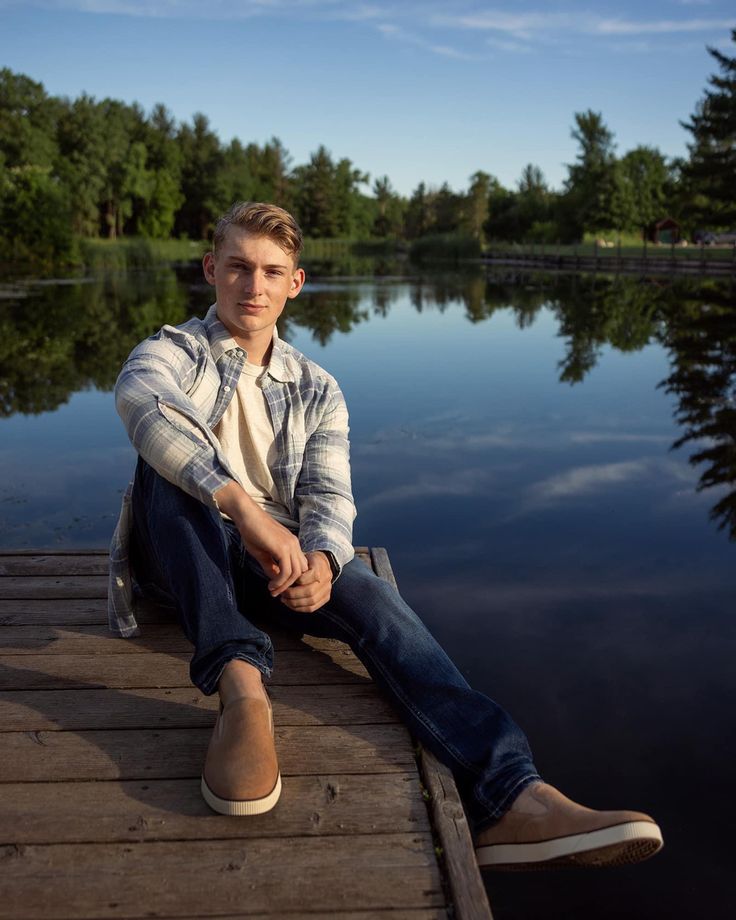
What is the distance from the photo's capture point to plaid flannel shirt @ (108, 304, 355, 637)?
6.90 ft

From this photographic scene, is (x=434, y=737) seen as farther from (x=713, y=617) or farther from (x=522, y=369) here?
(x=522, y=369)

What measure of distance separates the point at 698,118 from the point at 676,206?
14509mm

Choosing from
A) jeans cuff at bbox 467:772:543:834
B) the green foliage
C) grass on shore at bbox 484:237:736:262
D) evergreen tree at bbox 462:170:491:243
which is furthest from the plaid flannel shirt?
evergreen tree at bbox 462:170:491:243

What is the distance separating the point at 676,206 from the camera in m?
49.8

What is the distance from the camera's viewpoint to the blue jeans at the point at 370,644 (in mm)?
1904

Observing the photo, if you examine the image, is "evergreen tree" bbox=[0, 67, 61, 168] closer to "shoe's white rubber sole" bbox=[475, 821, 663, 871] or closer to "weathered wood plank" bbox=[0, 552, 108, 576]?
"weathered wood plank" bbox=[0, 552, 108, 576]

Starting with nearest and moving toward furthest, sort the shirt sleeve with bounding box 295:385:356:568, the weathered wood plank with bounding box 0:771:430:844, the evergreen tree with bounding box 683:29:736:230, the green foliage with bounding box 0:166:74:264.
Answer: the weathered wood plank with bounding box 0:771:430:844
the shirt sleeve with bounding box 295:385:356:568
the evergreen tree with bounding box 683:29:736:230
the green foliage with bounding box 0:166:74:264

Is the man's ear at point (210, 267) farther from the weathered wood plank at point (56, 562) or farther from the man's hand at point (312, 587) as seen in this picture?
the weathered wood plank at point (56, 562)

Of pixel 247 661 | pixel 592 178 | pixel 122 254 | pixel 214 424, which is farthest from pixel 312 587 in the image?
pixel 592 178

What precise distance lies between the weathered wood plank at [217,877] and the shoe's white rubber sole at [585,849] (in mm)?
224

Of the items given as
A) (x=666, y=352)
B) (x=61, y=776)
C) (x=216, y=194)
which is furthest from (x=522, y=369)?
(x=216, y=194)

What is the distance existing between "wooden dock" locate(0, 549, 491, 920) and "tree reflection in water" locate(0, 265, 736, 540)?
383cm

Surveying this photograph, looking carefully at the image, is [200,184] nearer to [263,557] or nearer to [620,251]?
[620,251]

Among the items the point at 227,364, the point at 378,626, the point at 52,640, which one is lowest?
the point at 52,640
